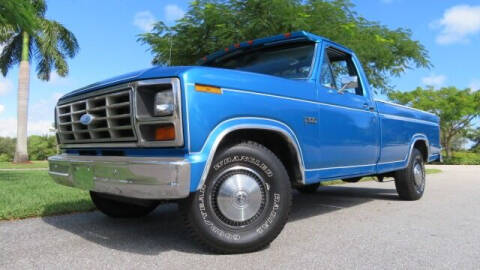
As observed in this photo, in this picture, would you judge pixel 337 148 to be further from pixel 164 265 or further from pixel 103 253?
pixel 103 253

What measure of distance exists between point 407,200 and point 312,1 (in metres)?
6.51

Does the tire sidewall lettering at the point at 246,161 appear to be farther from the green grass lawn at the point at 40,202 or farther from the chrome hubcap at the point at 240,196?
the green grass lawn at the point at 40,202

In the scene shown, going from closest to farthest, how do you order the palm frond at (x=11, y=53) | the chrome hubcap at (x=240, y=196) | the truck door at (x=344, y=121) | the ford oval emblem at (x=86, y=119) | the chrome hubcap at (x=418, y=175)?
the chrome hubcap at (x=240, y=196) → the ford oval emblem at (x=86, y=119) → the truck door at (x=344, y=121) → the chrome hubcap at (x=418, y=175) → the palm frond at (x=11, y=53)

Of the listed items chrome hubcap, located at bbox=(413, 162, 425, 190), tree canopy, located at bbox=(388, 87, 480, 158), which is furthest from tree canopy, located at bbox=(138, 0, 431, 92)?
tree canopy, located at bbox=(388, 87, 480, 158)

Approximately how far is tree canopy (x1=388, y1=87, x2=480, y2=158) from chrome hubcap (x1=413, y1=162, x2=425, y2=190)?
26260 millimetres

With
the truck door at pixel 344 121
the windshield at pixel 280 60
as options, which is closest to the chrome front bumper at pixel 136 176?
the truck door at pixel 344 121

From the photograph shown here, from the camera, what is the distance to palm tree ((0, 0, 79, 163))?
878 inches

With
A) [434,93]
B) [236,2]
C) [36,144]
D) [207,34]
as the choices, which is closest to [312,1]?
[236,2]

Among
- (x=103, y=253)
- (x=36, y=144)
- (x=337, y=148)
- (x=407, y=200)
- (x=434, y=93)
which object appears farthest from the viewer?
(x=36, y=144)

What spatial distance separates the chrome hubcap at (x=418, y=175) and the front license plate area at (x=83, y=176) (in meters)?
4.81

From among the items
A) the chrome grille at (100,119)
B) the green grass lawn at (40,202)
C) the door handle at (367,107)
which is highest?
the door handle at (367,107)

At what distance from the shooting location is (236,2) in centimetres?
1066

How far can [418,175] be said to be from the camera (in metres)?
6.19

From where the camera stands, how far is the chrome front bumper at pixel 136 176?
2.63 metres
